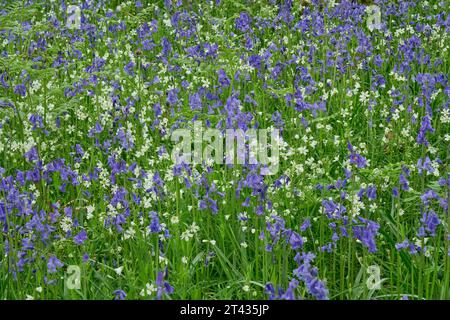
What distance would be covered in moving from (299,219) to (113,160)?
112 centimetres

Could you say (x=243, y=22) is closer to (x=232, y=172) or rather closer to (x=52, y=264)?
(x=232, y=172)

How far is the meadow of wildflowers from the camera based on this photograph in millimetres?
3646

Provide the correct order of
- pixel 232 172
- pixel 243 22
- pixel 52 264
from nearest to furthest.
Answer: pixel 52 264, pixel 232 172, pixel 243 22

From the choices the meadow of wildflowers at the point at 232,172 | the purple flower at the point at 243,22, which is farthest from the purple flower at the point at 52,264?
the purple flower at the point at 243,22

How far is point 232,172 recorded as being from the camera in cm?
454

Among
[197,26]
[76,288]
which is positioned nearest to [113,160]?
[76,288]

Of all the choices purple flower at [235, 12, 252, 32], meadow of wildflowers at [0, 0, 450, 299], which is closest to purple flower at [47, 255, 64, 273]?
meadow of wildflowers at [0, 0, 450, 299]

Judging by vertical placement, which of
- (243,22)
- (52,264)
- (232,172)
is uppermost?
(243,22)

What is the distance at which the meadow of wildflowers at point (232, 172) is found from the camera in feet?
12.0

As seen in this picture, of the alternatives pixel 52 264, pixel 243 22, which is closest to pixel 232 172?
pixel 52 264

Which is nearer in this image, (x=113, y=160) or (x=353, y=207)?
(x=353, y=207)

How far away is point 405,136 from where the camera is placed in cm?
496

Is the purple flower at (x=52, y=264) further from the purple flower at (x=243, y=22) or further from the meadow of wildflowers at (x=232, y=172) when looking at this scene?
the purple flower at (x=243, y=22)
